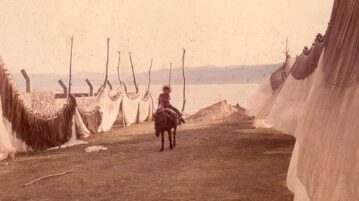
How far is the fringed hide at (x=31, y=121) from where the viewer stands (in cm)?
1410

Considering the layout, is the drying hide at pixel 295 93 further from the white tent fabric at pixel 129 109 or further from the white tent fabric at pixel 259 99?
the white tent fabric at pixel 129 109

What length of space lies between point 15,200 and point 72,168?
323cm

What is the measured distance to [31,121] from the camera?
1488cm

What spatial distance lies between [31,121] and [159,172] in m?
6.06

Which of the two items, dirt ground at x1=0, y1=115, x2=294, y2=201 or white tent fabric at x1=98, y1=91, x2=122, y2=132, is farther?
white tent fabric at x1=98, y1=91, x2=122, y2=132

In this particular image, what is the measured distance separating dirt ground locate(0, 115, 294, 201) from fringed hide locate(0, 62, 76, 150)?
721 mm

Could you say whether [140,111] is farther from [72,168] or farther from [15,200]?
[15,200]

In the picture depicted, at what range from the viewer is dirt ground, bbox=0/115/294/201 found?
8.64 meters

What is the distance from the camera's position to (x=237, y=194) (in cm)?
844

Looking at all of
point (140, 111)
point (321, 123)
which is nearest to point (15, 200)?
point (321, 123)

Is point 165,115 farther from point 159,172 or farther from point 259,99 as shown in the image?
point 259,99

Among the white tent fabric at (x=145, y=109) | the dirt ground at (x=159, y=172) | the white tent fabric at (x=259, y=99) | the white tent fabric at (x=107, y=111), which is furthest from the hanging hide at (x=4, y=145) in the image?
the white tent fabric at (x=145, y=109)

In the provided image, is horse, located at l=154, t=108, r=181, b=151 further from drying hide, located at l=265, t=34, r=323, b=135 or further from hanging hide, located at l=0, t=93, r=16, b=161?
hanging hide, located at l=0, t=93, r=16, b=161

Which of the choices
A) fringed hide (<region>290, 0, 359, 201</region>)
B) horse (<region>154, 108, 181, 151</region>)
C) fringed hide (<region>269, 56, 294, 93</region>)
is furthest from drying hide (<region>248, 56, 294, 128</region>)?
fringed hide (<region>290, 0, 359, 201</region>)
